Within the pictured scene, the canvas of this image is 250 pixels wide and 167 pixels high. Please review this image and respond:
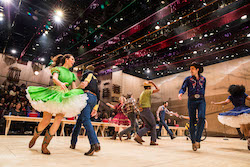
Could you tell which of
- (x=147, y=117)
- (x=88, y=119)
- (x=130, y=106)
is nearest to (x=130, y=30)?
(x=130, y=106)

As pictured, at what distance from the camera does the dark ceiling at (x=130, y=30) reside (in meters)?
6.55

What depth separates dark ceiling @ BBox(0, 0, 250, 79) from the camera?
6555mm

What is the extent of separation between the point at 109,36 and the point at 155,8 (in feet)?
9.82

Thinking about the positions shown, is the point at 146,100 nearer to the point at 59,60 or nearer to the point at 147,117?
the point at 147,117

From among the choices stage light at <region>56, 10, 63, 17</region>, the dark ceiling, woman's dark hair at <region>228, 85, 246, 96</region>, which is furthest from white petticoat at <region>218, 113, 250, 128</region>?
stage light at <region>56, 10, 63, 17</region>

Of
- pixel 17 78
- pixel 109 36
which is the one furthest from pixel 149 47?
pixel 17 78

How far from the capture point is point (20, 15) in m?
7.44

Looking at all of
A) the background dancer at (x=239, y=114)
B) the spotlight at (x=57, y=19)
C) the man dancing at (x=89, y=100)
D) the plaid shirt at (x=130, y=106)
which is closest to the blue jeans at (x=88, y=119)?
the man dancing at (x=89, y=100)

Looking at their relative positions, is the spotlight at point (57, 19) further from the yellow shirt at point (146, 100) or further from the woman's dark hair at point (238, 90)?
the woman's dark hair at point (238, 90)

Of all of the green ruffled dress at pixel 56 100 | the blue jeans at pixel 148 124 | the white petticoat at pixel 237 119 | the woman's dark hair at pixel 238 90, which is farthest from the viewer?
the blue jeans at pixel 148 124

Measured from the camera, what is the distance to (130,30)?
8078mm

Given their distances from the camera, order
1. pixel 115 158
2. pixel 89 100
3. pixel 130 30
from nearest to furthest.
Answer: pixel 115 158 → pixel 89 100 → pixel 130 30

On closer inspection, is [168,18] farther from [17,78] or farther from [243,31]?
[17,78]

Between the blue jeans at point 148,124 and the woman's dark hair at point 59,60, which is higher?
the woman's dark hair at point 59,60
